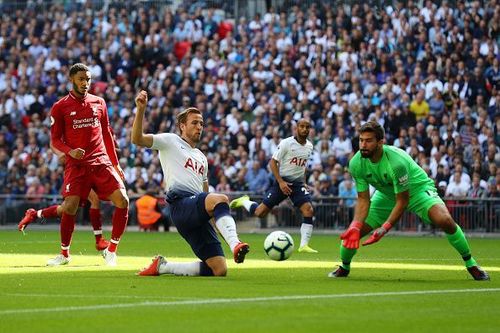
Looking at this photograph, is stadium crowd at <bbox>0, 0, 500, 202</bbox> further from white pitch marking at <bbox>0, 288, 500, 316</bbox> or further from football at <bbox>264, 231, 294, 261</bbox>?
white pitch marking at <bbox>0, 288, 500, 316</bbox>

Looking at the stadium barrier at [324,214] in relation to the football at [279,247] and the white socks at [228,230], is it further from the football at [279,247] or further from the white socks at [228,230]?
the white socks at [228,230]

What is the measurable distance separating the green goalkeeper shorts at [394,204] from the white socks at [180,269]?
206 cm

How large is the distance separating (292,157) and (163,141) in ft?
27.4

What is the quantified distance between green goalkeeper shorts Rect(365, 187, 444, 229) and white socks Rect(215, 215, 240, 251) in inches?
72.1

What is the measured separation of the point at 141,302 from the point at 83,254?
9.17 meters

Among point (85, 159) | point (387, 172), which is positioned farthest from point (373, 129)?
point (85, 159)

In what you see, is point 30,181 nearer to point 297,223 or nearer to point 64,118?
point 297,223

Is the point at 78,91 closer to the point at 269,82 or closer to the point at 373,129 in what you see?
the point at 373,129

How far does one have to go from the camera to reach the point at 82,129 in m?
16.3

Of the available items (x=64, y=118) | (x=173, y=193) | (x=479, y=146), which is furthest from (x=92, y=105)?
(x=479, y=146)

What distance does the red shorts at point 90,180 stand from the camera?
53.4ft

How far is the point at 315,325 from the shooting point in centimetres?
896

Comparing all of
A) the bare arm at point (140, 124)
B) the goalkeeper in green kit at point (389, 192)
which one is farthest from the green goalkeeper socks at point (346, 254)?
the bare arm at point (140, 124)

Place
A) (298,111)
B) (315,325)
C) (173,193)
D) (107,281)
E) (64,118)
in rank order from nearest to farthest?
(315,325), (107,281), (173,193), (64,118), (298,111)
